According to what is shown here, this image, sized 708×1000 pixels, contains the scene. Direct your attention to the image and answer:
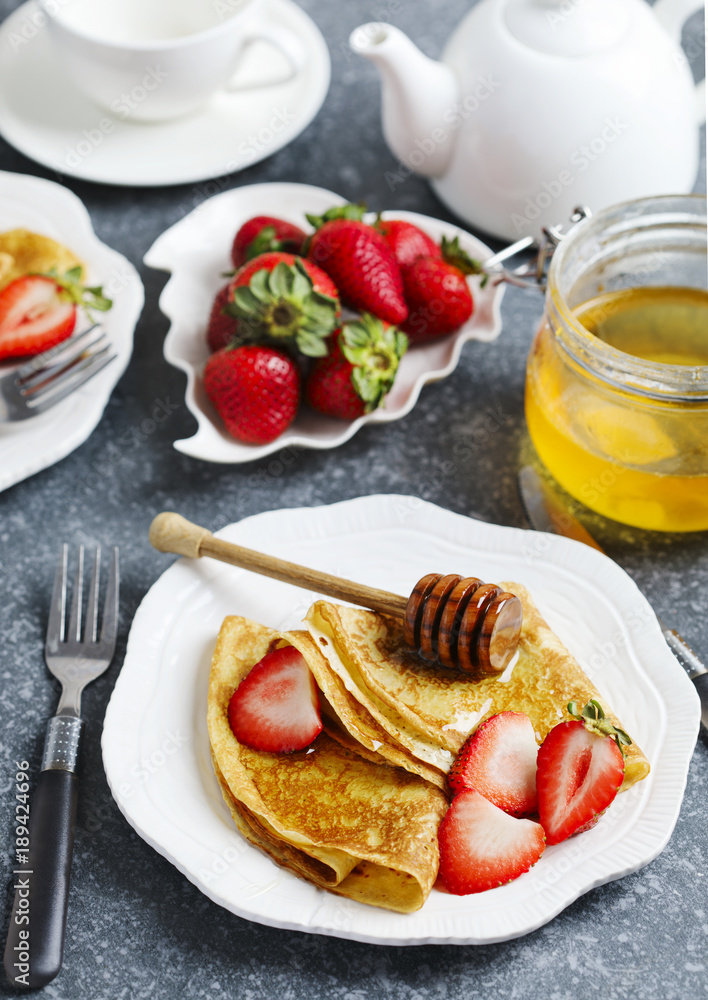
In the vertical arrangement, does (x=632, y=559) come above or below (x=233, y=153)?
below

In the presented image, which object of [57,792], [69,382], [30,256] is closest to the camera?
[57,792]

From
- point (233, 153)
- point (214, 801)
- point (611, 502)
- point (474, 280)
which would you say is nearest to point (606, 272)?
point (474, 280)

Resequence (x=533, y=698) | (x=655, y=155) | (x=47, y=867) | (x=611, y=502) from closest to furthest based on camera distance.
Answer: (x=47, y=867), (x=533, y=698), (x=611, y=502), (x=655, y=155)

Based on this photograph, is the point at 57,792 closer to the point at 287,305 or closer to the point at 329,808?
the point at 329,808

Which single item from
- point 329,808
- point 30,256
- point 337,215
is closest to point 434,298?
→ point 337,215

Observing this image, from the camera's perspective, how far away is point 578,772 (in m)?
0.98

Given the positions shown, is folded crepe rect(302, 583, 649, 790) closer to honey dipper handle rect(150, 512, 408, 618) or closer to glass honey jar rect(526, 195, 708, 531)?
honey dipper handle rect(150, 512, 408, 618)

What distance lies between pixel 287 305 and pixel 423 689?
1.93 ft

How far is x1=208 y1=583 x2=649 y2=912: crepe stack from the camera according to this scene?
0.96 metres

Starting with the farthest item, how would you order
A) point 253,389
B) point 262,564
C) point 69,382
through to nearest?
point 69,382, point 253,389, point 262,564

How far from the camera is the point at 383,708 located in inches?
42.1

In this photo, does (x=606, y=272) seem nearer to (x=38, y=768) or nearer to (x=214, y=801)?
(x=214, y=801)

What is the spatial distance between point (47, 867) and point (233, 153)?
133 cm

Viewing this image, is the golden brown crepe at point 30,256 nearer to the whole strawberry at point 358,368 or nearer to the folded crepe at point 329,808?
the whole strawberry at point 358,368
